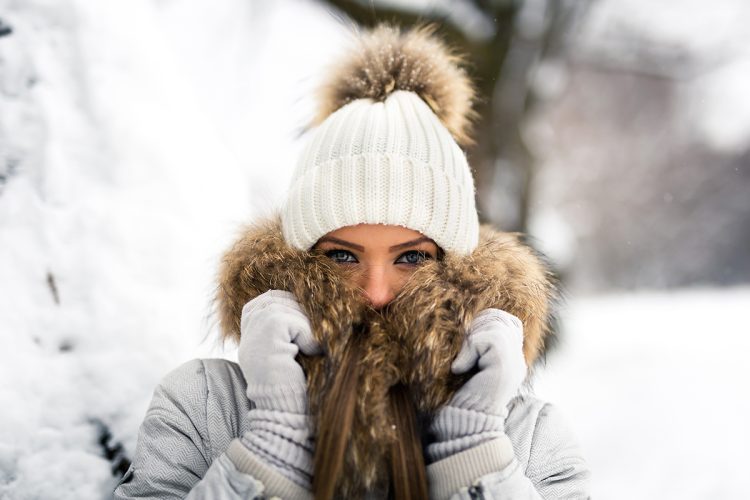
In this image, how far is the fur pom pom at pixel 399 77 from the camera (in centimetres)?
163

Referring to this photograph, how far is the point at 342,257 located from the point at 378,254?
0.09 meters

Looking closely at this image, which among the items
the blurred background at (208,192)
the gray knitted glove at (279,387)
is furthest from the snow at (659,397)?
the gray knitted glove at (279,387)

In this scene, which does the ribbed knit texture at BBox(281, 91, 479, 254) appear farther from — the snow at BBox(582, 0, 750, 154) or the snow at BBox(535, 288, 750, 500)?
the snow at BBox(582, 0, 750, 154)

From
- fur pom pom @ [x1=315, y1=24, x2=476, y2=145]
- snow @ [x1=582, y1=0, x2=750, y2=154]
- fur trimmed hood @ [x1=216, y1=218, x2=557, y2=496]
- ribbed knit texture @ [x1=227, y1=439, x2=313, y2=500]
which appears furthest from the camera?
snow @ [x1=582, y1=0, x2=750, y2=154]

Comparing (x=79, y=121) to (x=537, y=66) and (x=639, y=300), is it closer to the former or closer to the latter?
(x=537, y=66)

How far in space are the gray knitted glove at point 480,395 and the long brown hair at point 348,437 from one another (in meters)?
0.05

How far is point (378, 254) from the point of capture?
1366 millimetres

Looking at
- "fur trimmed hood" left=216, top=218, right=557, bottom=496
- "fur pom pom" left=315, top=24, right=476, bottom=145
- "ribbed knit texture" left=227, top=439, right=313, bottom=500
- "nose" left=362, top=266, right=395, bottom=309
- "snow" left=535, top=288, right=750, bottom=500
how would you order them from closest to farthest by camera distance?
"ribbed knit texture" left=227, top=439, right=313, bottom=500, "fur trimmed hood" left=216, top=218, right=557, bottom=496, "nose" left=362, top=266, right=395, bottom=309, "fur pom pom" left=315, top=24, right=476, bottom=145, "snow" left=535, top=288, right=750, bottom=500

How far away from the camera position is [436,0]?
8.51 feet

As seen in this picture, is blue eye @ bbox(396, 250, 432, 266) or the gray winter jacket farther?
blue eye @ bbox(396, 250, 432, 266)

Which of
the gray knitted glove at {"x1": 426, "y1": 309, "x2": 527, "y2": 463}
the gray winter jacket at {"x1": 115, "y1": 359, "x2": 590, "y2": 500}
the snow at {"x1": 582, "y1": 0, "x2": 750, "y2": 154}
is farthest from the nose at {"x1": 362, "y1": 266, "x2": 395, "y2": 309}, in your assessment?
the snow at {"x1": 582, "y1": 0, "x2": 750, "y2": 154}

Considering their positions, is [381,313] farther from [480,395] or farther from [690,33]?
[690,33]

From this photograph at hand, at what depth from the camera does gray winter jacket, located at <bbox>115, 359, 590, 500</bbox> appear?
1.09m

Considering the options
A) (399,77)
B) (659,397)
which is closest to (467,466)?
(399,77)
